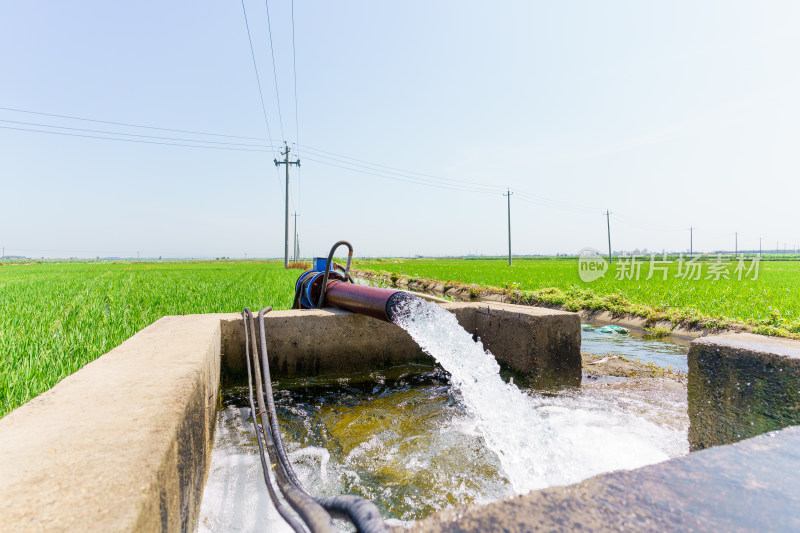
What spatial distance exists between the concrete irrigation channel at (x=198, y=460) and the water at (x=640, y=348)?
323cm

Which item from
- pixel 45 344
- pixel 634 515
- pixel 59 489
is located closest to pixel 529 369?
pixel 634 515

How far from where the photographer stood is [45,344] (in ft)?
10.5

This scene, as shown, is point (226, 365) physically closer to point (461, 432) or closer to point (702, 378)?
point (461, 432)

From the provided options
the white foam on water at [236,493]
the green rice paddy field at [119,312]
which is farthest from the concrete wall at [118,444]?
the green rice paddy field at [119,312]

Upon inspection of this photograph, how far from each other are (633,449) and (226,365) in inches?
130

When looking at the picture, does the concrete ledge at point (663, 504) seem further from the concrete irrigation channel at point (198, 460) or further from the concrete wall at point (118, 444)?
the concrete wall at point (118, 444)

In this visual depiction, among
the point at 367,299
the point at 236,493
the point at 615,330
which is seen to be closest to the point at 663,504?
the point at 236,493

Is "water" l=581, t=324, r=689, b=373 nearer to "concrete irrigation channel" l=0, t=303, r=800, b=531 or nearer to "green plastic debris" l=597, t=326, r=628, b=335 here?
"green plastic debris" l=597, t=326, r=628, b=335

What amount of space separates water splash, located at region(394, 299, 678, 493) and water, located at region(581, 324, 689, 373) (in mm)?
2473

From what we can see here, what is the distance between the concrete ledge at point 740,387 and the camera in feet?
5.89

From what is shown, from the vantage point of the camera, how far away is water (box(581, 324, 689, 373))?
5.26m

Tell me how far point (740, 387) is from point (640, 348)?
4.55 meters

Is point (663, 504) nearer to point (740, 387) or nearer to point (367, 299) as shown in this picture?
point (740, 387)

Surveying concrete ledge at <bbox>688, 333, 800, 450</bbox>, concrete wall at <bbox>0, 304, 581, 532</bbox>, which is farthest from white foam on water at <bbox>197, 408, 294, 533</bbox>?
concrete ledge at <bbox>688, 333, 800, 450</bbox>
